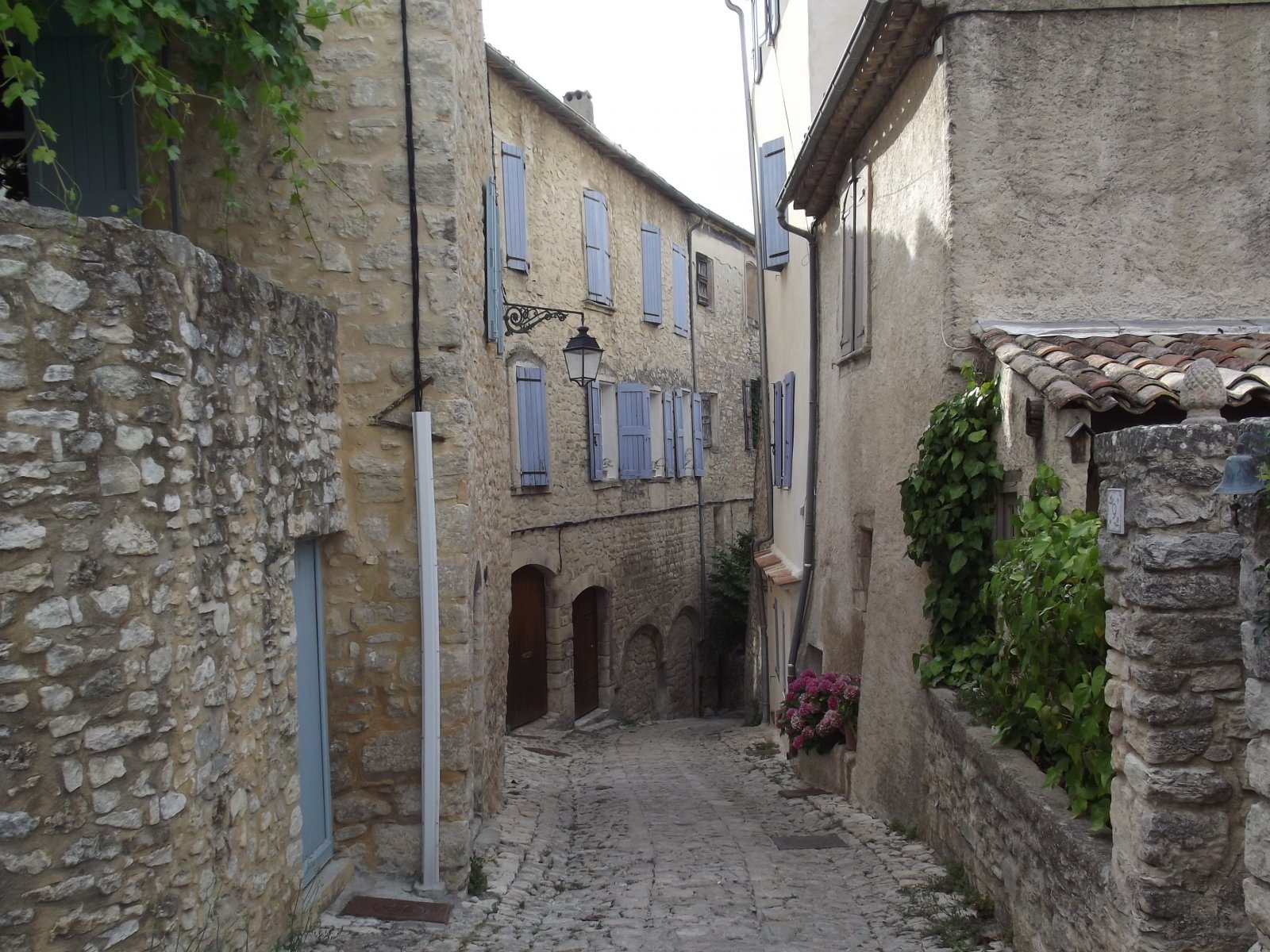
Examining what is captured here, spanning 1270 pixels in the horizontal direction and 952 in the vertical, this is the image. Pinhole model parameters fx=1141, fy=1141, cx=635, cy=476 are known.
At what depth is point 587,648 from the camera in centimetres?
1485

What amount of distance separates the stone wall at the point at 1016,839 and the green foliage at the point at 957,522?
28 cm

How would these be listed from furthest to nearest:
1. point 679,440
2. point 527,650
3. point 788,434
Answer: point 679,440, point 527,650, point 788,434

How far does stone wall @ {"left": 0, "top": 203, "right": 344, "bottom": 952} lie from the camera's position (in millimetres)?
3146

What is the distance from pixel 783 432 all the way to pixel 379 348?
732cm

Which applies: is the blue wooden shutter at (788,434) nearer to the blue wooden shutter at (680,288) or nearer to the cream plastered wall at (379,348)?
the blue wooden shutter at (680,288)

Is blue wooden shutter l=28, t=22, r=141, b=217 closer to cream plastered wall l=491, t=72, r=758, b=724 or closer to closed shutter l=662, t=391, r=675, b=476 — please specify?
cream plastered wall l=491, t=72, r=758, b=724

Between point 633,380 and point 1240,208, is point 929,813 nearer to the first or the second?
point 1240,208

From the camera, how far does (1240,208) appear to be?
5.99m

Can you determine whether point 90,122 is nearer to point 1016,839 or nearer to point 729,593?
point 1016,839

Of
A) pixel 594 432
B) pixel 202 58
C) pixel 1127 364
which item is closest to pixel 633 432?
pixel 594 432

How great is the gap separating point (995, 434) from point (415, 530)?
118 inches

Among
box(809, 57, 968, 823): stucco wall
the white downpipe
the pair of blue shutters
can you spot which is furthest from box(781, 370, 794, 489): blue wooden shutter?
the white downpipe

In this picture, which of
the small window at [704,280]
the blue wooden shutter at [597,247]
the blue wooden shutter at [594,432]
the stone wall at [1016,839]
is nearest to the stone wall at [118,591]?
the stone wall at [1016,839]

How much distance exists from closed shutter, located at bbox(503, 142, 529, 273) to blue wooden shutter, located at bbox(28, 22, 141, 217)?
270 inches
